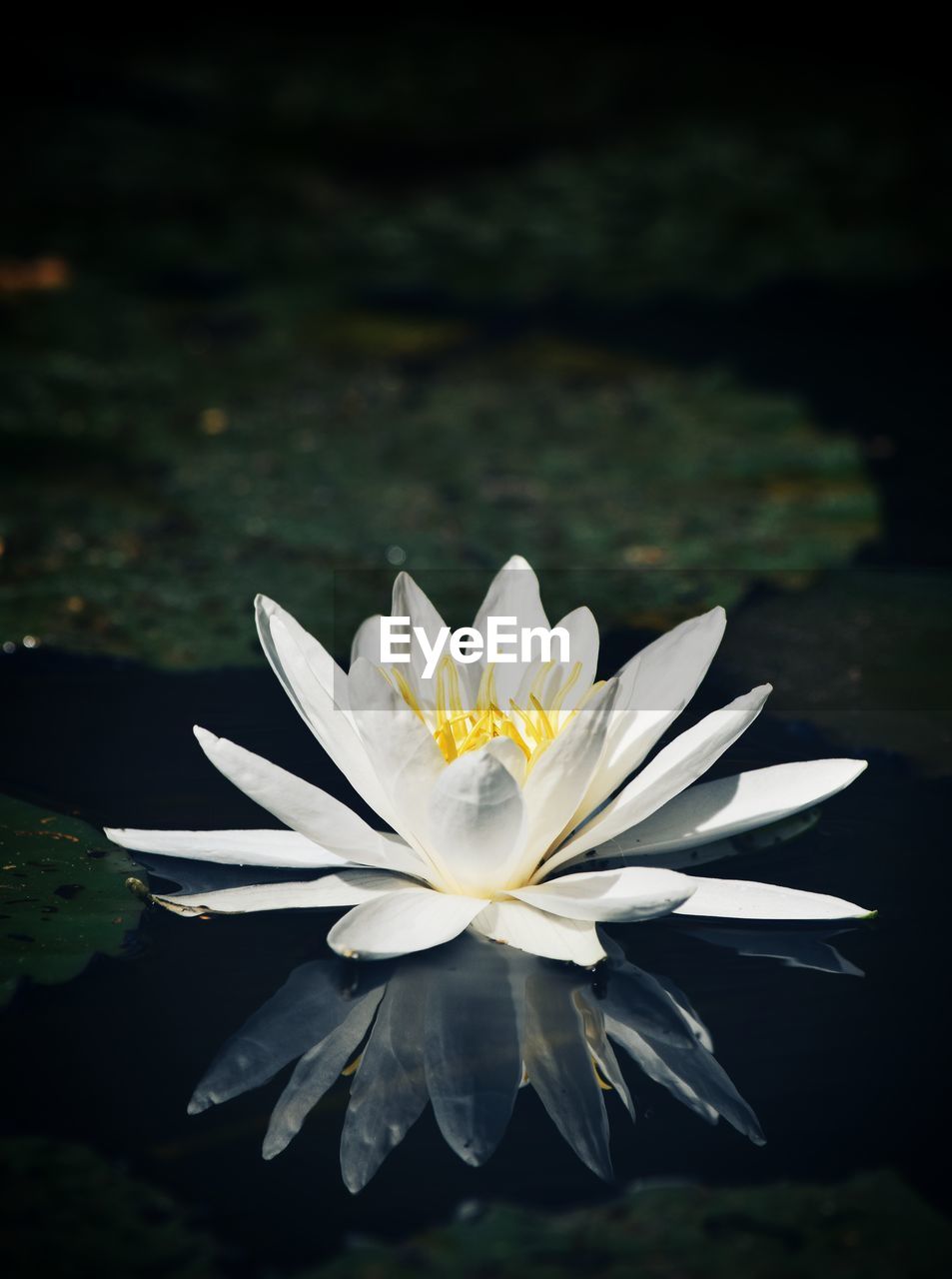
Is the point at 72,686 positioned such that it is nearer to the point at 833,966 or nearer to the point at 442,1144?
the point at 442,1144

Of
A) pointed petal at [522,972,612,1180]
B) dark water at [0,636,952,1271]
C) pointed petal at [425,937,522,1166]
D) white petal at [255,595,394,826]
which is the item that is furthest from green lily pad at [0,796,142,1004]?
pointed petal at [522,972,612,1180]

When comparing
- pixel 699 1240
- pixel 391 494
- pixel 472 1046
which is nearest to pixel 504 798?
pixel 472 1046

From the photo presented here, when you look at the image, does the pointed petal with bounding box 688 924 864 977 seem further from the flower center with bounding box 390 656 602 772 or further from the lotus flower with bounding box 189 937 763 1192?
the flower center with bounding box 390 656 602 772

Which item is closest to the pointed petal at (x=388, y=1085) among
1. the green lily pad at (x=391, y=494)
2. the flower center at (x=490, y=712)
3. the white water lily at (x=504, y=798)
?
the white water lily at (x=504, y=798)

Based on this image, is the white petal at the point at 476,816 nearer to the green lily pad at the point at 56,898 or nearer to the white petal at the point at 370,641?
the white petal at the point at 370,641

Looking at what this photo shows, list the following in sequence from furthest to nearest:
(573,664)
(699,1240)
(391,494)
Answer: (391,494) → (573,664) → (699,1240)

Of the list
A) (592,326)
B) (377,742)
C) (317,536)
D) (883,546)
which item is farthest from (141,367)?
(377,742)

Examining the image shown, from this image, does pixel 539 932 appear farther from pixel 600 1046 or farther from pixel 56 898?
pixel 56 898
